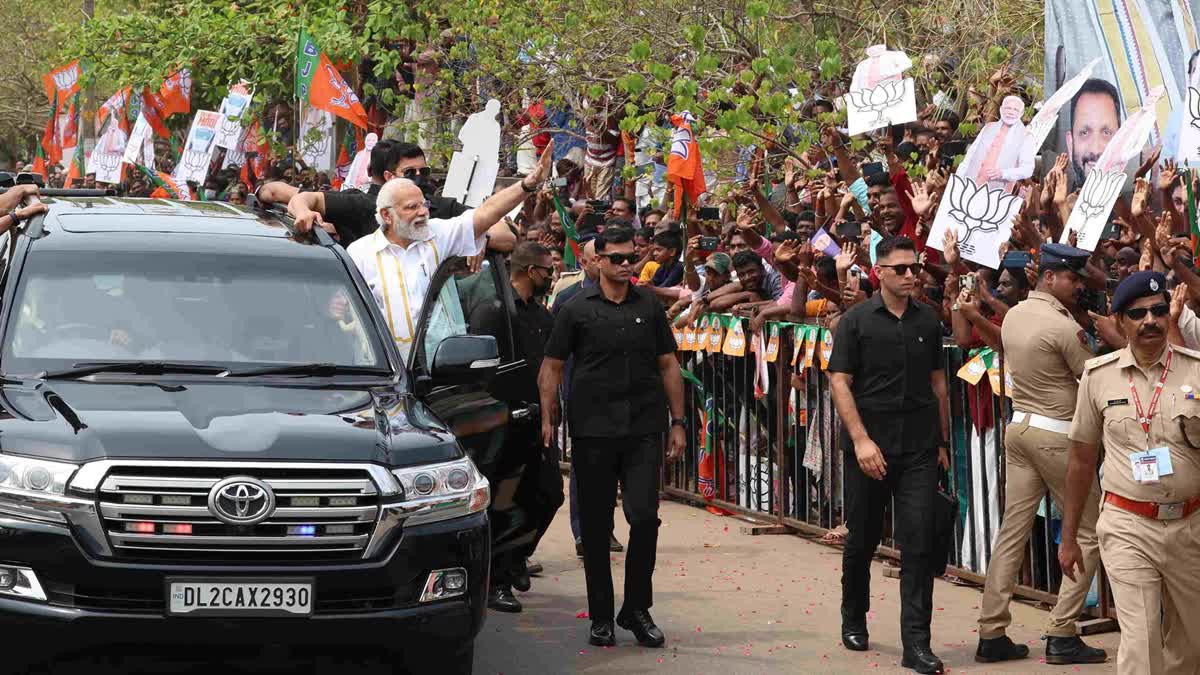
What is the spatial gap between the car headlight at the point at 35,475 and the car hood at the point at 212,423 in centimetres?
4

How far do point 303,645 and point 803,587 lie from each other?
4.73 meters

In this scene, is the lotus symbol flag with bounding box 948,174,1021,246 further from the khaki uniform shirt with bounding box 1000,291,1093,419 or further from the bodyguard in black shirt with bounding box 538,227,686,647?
the bodyguard in black shirt with bounding box 538,227,686,647

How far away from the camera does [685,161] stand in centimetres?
1352

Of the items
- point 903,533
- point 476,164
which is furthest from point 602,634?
point 476,164

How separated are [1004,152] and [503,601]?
3.86 metres

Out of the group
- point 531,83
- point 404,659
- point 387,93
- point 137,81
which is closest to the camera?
point 404,659

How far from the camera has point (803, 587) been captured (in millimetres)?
10617

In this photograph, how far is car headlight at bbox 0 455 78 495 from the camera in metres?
6.23

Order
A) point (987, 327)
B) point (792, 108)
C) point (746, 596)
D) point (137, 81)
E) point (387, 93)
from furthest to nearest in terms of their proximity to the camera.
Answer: point (137, 81)
point (387, 93)
point (792, 108)
point (746, 596)
point (987, 327)

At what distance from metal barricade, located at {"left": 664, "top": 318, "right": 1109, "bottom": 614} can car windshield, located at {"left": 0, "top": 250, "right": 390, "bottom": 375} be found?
3.08 m

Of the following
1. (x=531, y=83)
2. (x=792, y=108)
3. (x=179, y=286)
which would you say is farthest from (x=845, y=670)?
(x=531, y=83)

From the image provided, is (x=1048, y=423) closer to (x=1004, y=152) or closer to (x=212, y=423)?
(x=1004, y=152)

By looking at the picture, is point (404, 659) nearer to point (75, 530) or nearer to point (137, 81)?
point (75, 530)

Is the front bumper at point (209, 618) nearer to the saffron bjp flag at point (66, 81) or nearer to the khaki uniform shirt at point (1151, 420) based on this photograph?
the khaki uniform shirt at point (1151, 420)
